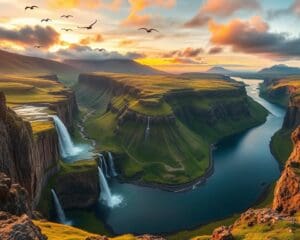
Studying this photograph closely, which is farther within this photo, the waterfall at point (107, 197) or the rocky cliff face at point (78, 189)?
the waterfall at point (107, 197)

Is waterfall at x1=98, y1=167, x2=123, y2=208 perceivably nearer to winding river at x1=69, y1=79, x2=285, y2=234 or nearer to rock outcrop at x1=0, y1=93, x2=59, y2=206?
winding river at x1=69, y1=79, x2=285, y2=234

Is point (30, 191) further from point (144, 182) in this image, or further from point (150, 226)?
point (144, 182)

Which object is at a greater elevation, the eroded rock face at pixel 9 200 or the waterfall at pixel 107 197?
the eroded rock face at pixel 9 200

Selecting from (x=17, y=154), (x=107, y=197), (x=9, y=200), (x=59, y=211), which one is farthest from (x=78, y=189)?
(x=9, y=200)

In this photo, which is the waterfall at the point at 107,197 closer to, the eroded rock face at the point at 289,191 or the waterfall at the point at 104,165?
the waterfall at the point at 104,165

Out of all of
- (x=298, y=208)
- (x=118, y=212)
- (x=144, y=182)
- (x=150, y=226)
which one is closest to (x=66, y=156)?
(x=144, y=182)

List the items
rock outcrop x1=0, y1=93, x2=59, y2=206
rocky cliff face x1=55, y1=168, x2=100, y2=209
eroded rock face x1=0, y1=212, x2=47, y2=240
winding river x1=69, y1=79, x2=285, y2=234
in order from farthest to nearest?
rocky cliff face x1=55, y1=168, x2=100, y2=209
winding river x1=69, y1=79, x2=285, y2=234
rock outcrop x1=0, y1=93, x2=59, y2=206
eroded rock face x1=0, y1=212, x2=47, y2=240

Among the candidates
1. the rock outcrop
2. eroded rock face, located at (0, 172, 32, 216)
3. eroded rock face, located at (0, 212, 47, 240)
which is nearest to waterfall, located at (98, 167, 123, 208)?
the rock outcrop

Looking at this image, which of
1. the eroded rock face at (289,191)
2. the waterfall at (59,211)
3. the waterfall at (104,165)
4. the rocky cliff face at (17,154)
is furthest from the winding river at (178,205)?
the eroded rock face at (289,191)

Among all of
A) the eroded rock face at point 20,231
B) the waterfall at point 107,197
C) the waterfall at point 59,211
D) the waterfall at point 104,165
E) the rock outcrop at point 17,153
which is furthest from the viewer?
the waterfall at point 104,165
